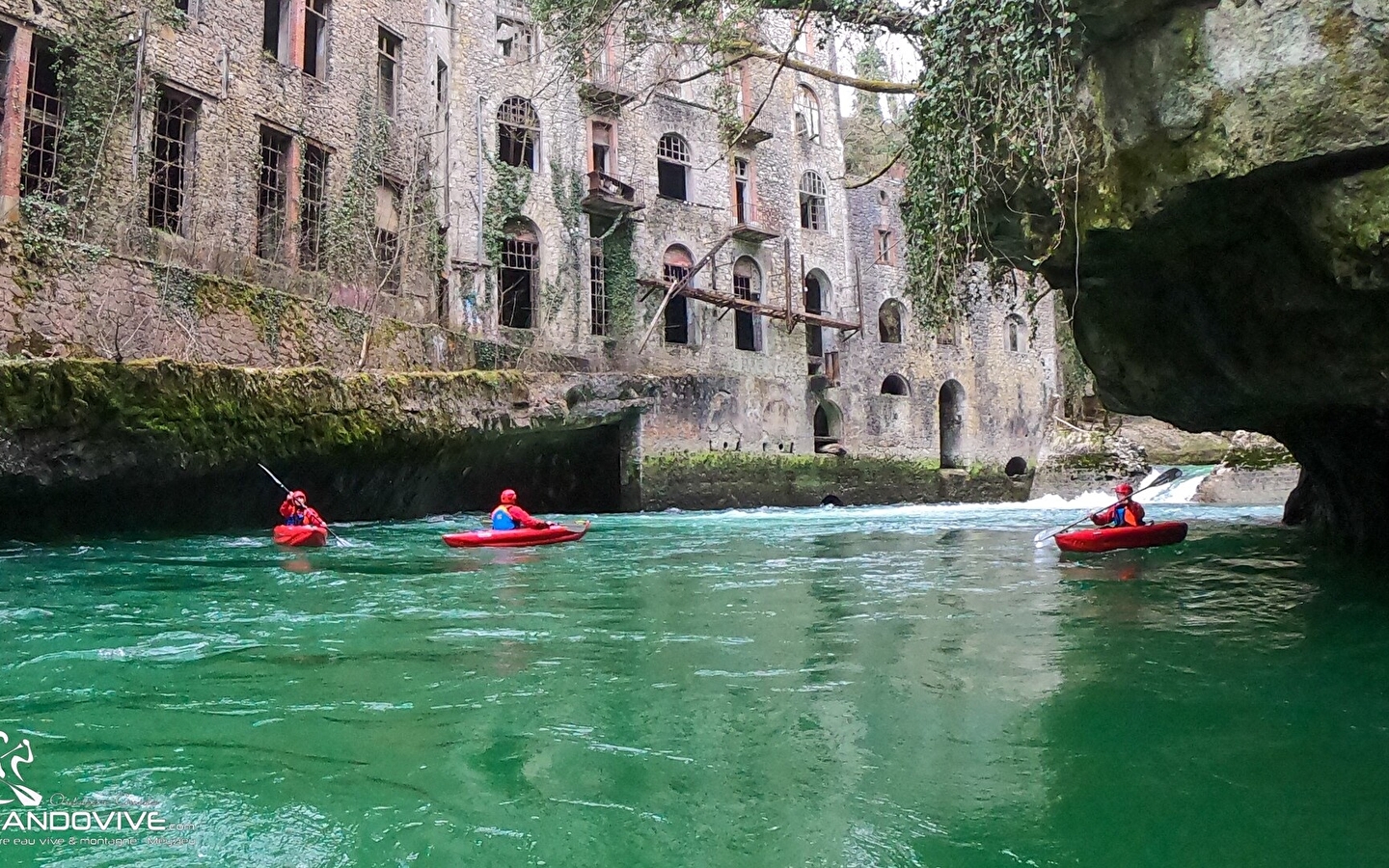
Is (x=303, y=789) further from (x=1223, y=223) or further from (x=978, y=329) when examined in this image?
(x=978, y=329)

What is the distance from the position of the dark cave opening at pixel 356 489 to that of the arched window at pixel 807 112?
15284mm

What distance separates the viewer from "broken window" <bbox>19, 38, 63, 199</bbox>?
13203 millimetres

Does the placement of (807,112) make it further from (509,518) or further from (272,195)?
(509,518)

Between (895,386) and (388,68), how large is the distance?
64.6ft

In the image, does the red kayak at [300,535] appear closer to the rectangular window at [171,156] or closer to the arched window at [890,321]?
the rectangular window at [171,156]

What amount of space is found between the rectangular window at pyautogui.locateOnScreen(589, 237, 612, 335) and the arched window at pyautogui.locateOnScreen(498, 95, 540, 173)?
274 cm

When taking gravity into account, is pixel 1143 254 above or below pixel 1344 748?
above

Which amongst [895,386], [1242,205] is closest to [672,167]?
[895,386]

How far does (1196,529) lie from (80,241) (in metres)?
16.1

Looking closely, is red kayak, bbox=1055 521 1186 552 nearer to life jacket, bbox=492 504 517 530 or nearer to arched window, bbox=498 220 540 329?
life jacket, bbox=492 504 517 530

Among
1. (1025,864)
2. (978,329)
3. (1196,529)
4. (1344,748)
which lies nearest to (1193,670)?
(1344,748)

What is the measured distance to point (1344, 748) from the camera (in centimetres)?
345

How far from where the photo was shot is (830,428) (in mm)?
30828

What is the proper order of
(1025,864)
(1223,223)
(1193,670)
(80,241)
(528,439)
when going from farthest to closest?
(528,439), (80,241), (1223,223), (1193,670), (1025,864)
